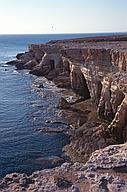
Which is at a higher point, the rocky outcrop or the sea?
the rocky outcrop

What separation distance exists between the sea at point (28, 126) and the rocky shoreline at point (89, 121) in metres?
1.44

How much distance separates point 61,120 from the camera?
120 ft

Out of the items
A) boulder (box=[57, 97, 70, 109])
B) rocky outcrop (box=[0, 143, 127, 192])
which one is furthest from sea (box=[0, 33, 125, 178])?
rocky outcrop (box=[0, 143, 127, 192])

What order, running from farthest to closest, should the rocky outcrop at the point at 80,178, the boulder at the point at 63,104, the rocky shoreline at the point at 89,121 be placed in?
1. the boulder at the point at 63,104
2. the rocky shoreline at the point at 89,121
3. the rocky outcrop at the point at 80,178

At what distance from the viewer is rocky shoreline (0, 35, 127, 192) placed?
545 inches

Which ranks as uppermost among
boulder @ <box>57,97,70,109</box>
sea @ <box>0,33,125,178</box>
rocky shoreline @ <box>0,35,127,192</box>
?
rocky shoreline @ <box>0,35,127,192</box>

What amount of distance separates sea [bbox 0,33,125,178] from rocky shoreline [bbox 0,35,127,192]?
1.44 meters

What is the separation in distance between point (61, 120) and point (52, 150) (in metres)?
8.52

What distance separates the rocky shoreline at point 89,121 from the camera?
1384 centimetres

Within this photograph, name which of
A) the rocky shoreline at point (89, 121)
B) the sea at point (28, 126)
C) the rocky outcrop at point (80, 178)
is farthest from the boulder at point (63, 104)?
the rocky outcrop at point (80, 178)

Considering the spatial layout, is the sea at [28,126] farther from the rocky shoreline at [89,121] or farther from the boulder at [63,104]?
the rocky shoreline at [89,121]

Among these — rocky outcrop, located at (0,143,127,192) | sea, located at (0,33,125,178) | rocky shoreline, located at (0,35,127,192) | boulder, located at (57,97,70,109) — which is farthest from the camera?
boulder, located at (57,97,70,109)

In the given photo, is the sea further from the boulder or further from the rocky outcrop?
the rocky outcrop

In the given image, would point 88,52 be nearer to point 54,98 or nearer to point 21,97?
point 54,98
